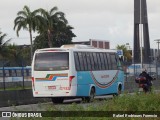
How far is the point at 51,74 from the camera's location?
24.9 meters

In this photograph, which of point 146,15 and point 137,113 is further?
point 146,15

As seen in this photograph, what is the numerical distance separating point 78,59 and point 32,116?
50.2 ft

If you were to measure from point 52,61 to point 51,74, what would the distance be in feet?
2.19

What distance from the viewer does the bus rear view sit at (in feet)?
81.6

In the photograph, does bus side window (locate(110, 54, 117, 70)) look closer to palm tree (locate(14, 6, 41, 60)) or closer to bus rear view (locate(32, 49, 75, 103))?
bus rear view (locate(32, 49, 75, 103))

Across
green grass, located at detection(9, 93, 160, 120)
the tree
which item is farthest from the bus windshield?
the tree

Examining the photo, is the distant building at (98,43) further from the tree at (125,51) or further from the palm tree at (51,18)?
the palm tree at (51,18)

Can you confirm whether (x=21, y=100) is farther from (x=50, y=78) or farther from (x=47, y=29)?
(x=47, y=29)

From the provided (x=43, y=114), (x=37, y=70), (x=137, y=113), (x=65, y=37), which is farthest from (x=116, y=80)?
(x=65, y=37)

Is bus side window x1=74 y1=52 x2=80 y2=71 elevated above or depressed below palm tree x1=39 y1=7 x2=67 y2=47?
below

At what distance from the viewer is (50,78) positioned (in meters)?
25.0

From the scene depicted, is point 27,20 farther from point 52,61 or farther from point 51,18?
point 52,61

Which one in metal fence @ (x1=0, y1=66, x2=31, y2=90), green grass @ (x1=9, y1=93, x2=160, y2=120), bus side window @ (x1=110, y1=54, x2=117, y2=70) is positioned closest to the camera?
green grass @ (x1=9, y1=93, x2=160, y2=120)

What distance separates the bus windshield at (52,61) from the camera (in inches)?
982
